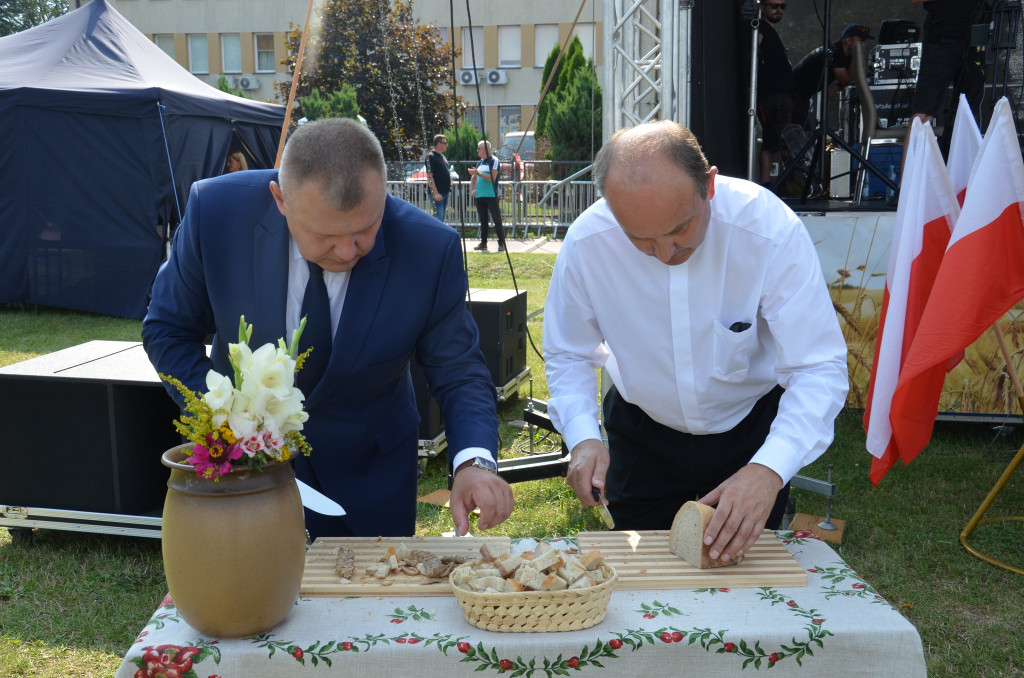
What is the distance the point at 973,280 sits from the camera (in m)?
2.79

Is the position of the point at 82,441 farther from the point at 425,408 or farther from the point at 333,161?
the point at 333,161

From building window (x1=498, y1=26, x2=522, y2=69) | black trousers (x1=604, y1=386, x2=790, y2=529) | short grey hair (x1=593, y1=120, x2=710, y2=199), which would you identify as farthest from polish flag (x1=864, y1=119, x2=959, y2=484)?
building window (x1=498, y1=26, x2=522, y2=69)

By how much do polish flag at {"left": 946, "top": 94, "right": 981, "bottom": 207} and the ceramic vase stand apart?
9.16 ft

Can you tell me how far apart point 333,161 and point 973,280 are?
2.13 m

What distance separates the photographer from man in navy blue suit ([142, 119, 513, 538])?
1872 mm

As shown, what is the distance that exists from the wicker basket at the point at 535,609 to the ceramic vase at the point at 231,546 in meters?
0.28

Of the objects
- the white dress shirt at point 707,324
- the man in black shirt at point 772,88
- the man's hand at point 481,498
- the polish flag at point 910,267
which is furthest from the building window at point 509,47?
the man's hand at point 481,498

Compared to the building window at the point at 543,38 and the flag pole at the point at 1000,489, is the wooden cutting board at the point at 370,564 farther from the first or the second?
the building window at the point at 543,38

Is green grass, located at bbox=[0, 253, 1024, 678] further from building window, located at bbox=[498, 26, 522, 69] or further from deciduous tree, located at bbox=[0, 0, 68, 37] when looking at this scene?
deciduous tree, located at bbox=[0, 0, 68, 37]

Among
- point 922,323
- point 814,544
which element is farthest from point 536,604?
point 922,323

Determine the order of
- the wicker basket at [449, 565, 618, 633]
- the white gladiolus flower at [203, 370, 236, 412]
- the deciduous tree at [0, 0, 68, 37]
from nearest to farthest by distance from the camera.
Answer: the white gladiolus flower at [203, 370, 236, 412] → the wicker basket at [449, 565, 618, 633] → the deciduous tree at [0, 0, 68, 37]

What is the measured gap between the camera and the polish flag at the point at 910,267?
2955 mm

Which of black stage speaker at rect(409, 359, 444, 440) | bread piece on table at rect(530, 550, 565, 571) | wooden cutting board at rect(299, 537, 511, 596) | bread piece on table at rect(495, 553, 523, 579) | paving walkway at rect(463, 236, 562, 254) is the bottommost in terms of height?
black stage speaker at rect(409, 359, 444, 440)

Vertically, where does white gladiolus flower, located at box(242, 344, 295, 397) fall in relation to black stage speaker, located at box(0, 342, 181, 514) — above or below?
above
